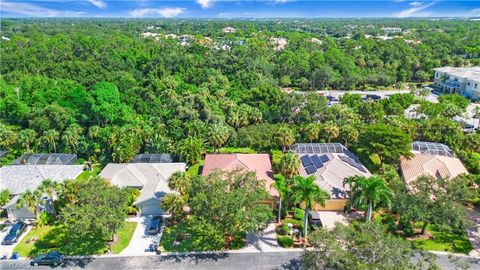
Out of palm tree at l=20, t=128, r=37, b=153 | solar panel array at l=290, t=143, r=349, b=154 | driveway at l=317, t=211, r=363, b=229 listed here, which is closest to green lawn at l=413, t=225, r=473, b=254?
driveway at l=317, t=211, r=363, b=229

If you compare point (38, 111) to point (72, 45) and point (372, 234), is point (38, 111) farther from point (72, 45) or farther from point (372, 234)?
point (72, 45)

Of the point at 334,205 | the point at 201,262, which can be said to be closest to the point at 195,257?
the point at 201,262

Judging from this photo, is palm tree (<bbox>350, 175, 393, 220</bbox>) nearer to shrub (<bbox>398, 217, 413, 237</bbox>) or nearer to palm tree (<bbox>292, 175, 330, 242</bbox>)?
palm tree (<bbox>292, 175, 330, 242</bbox>)

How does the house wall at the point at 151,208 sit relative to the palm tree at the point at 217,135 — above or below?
below

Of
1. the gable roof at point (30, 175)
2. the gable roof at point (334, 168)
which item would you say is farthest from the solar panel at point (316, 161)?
the gable roof at point (30, 175)

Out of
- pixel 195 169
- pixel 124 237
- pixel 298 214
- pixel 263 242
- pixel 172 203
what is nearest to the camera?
pixel 263 242

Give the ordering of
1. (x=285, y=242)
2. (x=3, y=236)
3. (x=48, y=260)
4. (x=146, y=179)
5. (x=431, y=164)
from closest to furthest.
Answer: (x=48, y=260) < (x=285, y=242) < (x=3, y=236) < (x=146, y=179) < (x=431, y=164)

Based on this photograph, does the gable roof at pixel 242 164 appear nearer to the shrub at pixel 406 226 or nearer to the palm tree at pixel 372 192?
the palm tree at pixel 372 192

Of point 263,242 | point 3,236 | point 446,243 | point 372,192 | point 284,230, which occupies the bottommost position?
point 3,236

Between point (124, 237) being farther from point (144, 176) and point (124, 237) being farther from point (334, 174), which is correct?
point (334, 174)
